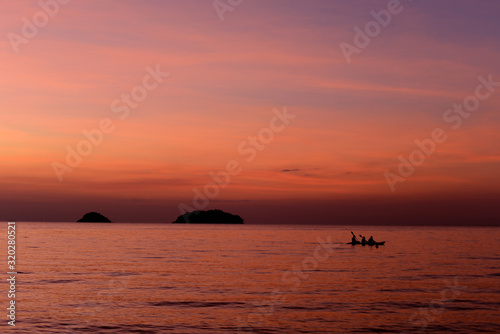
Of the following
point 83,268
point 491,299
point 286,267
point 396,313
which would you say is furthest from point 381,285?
point 83,268

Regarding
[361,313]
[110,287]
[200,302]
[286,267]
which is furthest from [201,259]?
[361,313]

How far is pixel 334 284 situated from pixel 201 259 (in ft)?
89.5

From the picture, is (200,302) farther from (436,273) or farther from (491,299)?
(436,273)

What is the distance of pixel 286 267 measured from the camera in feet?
189

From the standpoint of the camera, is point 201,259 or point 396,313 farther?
point 201,259

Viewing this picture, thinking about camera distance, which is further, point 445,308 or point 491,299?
point 491,299

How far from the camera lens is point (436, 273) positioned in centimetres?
5319

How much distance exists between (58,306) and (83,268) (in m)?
22.2

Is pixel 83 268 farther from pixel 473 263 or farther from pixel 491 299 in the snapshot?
pixel 473 263

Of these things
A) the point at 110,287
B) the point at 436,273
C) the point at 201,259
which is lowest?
the point at 110,287

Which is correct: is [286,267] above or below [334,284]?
above

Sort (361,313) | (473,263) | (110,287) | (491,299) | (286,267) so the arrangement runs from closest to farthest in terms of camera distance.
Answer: (361,313)
(491,299)
(110,287)
(286,267)
(473,263)

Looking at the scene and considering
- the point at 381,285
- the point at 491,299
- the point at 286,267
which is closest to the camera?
the point at 491,299

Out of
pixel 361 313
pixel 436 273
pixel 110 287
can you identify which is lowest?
pixel 361 313
